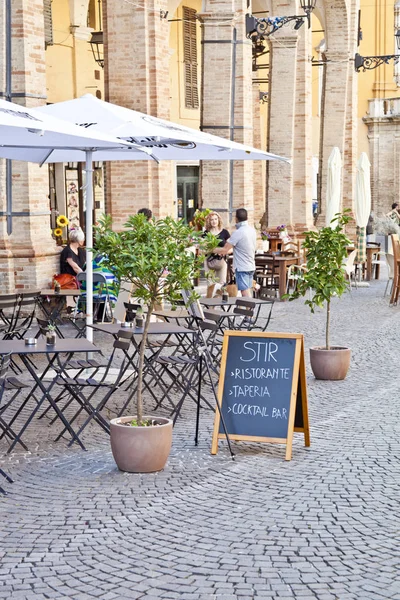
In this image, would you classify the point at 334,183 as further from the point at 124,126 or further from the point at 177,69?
the point at 124,126

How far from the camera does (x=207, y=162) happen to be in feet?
67.4

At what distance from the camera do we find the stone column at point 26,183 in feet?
46.6

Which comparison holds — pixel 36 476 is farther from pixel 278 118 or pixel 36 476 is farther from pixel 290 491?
pixel 278 118

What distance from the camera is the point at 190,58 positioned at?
30016mm

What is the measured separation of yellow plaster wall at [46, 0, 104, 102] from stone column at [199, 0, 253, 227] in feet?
16.3

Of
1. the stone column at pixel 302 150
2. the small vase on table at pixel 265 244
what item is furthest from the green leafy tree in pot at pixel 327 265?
the stone column at pixel 302 150

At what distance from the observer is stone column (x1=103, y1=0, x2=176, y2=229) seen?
16938 millimetres

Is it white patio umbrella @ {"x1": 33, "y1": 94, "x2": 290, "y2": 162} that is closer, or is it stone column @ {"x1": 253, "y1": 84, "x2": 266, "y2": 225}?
Answer: white patio umbrella @ {"x1": 33, "y1": 94, "x2": 290, "y2": 162}

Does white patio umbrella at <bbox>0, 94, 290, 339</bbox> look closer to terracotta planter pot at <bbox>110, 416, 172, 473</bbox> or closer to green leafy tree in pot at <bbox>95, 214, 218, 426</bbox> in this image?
green leafy tree in pot at <bbox>95, 214, 218, 426</bbox>

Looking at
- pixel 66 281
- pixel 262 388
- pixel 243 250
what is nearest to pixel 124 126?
pixel 66 281

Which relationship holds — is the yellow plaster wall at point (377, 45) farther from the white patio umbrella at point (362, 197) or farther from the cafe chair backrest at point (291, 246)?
the cafe chair backrest at point (291, 246)

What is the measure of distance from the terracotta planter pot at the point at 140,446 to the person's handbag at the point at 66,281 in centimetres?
740

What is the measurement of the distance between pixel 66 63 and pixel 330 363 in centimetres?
1588

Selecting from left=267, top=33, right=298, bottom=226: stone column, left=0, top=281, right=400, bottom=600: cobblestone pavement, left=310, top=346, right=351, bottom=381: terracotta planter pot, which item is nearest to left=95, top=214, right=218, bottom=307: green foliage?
left=0, top=281, right=400, bottom=600: cobblestone pavement
